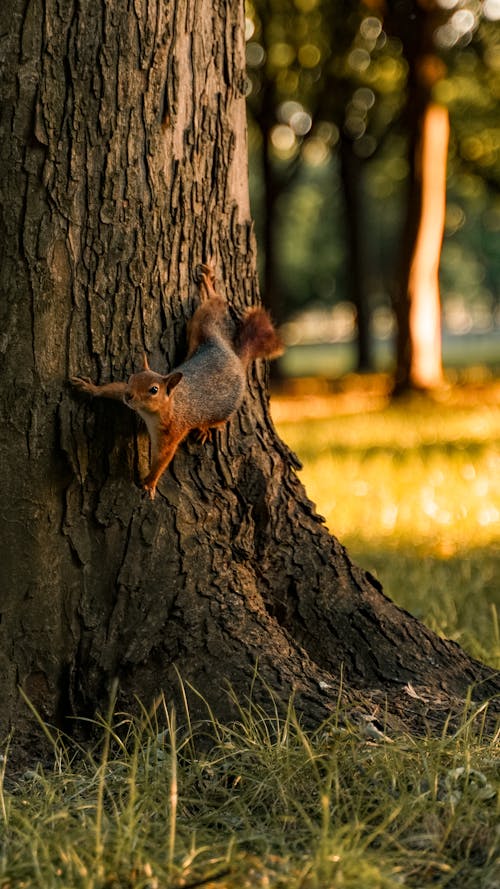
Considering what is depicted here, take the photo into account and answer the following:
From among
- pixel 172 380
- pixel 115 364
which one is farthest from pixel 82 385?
pixel 172 380

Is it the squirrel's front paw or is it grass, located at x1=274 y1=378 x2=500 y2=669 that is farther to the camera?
grass, located at x1=274 y1=378 x2=500 y2=669

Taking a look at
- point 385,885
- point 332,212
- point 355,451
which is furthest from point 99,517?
point 332,212

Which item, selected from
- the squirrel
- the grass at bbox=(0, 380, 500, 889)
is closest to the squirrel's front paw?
the squirrel

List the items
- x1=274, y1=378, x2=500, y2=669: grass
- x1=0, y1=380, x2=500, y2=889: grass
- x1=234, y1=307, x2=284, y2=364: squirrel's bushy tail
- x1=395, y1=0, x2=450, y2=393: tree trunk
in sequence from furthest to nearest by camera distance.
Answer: x1=395, y1=0, x2=450, y2=393: tree trunk → x1=274, y1=378, x2=500, y2=669: grass → x1=234, y1=307, x2=284, y2=364: squirrel's bushy tail → x1=0, y1=380, x2=500, y2=889: grass

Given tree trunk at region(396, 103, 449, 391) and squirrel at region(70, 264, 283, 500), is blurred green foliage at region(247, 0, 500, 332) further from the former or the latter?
squirrel at region(70, 264, 283, 500)

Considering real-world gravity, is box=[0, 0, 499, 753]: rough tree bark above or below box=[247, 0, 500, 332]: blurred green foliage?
below

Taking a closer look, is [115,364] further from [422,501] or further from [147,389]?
[422,501]

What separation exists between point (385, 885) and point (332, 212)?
4156 cm

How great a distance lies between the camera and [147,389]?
3.60 m

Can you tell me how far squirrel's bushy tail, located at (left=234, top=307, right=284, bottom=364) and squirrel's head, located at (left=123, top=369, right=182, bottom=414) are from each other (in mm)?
585

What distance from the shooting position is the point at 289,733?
3664mm

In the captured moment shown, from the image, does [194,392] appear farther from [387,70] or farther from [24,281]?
[387,70]

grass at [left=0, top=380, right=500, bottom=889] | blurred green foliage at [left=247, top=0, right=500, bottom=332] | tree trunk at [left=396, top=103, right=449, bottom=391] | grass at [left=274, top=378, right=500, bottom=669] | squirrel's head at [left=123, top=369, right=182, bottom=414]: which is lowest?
grass at [left=0, top=380, right=500, bottom=889]

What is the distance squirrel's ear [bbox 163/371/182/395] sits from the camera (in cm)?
357
